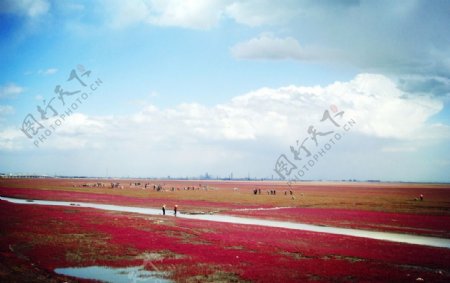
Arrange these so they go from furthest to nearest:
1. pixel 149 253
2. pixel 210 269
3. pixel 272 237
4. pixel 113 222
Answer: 1. pixel 113 222
2. pixel 272 237
3. pixel 149 253
4. pixel 210 269

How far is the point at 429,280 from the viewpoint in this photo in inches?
776

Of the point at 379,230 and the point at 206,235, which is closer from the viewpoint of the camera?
the point at 206,235

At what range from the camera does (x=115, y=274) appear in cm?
1995

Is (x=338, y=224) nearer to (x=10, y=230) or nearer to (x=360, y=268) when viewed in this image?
(x=360, y=268)

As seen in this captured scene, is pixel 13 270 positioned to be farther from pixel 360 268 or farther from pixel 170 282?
pixel 360 268

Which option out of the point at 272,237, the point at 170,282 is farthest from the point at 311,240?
the point at 170,282

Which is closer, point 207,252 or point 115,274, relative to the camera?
point 115,274

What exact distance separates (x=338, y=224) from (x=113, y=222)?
28815 mm

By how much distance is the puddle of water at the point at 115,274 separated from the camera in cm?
1897

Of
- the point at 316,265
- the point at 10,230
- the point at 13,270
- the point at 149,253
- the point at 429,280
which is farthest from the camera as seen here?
the point at 10,230

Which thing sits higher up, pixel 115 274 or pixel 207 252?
pixel 115 274

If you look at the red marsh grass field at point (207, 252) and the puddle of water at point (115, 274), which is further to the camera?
the red marsh grass field at point (207, 252)

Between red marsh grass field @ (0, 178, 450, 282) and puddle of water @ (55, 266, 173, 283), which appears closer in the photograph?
puddle of water @ (55, 266, 173, 283)

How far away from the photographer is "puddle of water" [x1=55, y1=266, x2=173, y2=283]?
1897 cm
